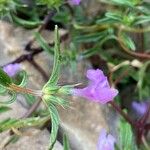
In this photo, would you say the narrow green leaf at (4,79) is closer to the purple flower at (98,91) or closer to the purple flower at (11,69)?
the purple flower at (98,91)

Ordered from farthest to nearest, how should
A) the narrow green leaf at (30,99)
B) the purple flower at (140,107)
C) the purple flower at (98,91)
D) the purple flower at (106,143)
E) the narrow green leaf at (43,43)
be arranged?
1. the purple flower at (140,107)
2. the narrow green leaf at (43,43)
3. the narrow green leaf at (30,99)
4. the purple flower at (106,143)
5. the purple flower at (98,91)

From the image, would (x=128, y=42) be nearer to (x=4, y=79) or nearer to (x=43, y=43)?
(x=43, y=43)

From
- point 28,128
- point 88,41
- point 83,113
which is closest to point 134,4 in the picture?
point 88,41

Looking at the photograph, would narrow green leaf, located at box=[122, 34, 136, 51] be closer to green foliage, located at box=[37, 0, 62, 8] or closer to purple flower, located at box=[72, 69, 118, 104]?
green foliage, located at box=[37, 0, 62, 8]

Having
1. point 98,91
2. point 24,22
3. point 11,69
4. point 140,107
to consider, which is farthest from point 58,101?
point 140,107

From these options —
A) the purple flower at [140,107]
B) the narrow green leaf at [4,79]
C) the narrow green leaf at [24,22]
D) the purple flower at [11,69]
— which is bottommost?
the purple flower at [140,107]

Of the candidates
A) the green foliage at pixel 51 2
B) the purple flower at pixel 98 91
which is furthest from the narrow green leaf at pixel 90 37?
the purple flower at pixel 98 91

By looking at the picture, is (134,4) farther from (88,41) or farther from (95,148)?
(95,148)

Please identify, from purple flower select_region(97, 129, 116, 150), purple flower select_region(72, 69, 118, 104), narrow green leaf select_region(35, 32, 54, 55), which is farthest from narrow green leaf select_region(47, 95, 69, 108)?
narrow green leaf select_region(35, 32, 54, 55)
